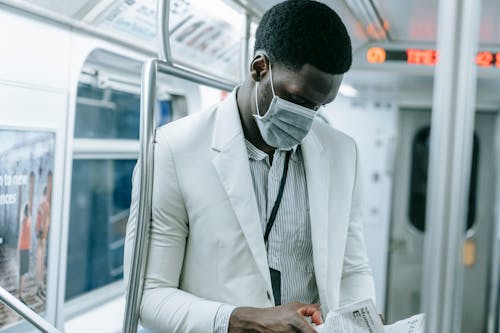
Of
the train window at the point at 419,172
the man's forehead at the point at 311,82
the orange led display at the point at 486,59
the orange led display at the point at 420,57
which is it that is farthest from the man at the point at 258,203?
the train window at the point at 419,172

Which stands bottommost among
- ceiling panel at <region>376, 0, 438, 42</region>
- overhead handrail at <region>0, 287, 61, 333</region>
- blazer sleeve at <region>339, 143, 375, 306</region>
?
overhead handrail at <region>0, 287, 61, 333</region>

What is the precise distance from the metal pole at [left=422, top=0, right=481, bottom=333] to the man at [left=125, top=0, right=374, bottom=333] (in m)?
0.69

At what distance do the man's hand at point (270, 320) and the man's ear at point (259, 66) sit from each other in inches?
26.1

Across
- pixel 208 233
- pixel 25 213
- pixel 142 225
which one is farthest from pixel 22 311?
pixel 25 213

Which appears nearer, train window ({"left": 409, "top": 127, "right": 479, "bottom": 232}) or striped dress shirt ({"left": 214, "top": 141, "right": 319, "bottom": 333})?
striped dress shirt ({"left": 214, "top": 141, "right": 319, "bottom": 333})

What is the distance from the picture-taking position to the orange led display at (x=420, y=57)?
4297 mm

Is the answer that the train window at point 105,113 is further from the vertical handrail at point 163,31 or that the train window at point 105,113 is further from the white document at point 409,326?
the white document at point 409,326

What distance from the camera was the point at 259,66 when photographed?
1.78 meters

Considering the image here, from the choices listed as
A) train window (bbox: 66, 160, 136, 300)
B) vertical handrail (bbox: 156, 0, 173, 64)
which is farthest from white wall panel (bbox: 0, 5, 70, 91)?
train window (bbox: 66, 160, 136, 300)

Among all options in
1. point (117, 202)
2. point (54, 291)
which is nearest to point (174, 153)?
point (54, 291)

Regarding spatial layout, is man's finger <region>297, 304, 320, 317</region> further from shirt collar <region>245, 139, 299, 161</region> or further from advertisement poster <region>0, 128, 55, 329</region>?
advertisement poster <region>0, 128, 55, 329</region>

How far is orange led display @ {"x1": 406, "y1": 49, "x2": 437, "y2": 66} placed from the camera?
14.1ft

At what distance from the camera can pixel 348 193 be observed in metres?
1.98

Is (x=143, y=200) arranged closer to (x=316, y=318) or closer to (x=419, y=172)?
(x=316, y=318)
